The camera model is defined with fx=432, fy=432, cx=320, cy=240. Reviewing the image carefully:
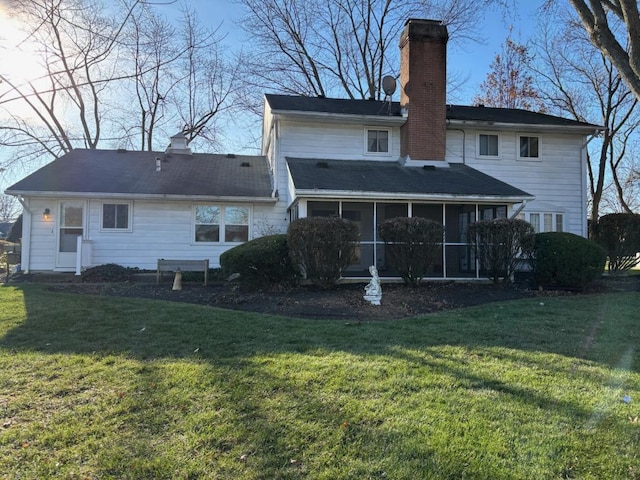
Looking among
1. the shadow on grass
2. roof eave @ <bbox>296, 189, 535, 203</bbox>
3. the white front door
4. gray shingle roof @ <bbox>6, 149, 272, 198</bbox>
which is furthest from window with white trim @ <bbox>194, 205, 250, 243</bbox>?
the shadow on grass

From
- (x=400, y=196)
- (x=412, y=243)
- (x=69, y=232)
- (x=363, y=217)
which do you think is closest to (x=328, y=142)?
(x=363, y=217)

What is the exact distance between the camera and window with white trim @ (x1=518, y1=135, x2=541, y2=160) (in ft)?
51.9

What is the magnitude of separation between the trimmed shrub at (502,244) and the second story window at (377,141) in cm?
573

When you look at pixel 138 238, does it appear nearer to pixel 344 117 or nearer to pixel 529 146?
pixel 344 117

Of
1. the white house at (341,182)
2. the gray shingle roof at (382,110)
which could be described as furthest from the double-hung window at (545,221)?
the gray shingle roof at (382,110)

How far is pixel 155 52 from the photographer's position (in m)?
24.1

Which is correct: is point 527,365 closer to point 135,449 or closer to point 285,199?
point 135,449

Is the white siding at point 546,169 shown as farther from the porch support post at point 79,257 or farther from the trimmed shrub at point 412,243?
the porch support post at point 79,257

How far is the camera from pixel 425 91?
48.6 ft

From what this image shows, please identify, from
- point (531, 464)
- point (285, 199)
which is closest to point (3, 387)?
point (531, 464)

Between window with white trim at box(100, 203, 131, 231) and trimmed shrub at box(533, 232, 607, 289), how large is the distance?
11.9 m

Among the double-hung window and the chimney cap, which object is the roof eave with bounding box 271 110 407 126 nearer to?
the chimney cap

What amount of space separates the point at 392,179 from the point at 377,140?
10.5ft

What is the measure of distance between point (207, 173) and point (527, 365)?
13.6 metres
